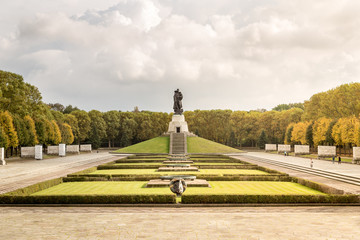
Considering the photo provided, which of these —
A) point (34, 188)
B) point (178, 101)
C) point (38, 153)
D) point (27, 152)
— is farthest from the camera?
point (178, 101)

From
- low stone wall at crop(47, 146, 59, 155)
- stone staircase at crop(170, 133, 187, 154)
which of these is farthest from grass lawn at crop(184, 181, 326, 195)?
low stone wall at crop(47, 146, 59, 155)

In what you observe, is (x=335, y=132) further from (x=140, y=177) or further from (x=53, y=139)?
(x=53, y=139)

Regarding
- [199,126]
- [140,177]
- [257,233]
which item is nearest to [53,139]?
[140,177]

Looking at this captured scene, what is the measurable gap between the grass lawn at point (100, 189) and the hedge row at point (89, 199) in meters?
2.33

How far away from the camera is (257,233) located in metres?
10.4

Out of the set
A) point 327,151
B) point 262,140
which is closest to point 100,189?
point 327,151

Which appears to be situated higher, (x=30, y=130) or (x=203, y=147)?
(x=30, y=130)

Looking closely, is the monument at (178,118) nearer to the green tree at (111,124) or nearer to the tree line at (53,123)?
the tree line at (53,123)

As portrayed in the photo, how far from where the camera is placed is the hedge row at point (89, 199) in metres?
15.1

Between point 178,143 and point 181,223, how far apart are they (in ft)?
171

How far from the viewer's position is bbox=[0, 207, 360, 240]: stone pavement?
10.1 m

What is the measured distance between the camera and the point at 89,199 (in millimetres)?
15156

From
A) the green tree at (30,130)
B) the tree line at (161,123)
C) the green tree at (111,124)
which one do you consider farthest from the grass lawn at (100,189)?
the green tree at (111,124)

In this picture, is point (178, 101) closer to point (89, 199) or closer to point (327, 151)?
point (327, 151)
